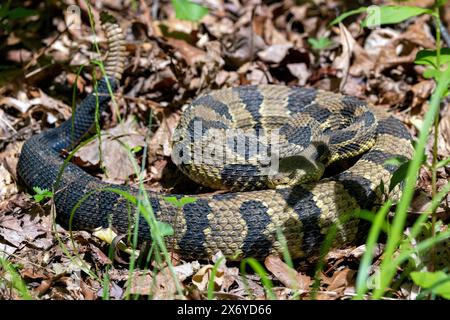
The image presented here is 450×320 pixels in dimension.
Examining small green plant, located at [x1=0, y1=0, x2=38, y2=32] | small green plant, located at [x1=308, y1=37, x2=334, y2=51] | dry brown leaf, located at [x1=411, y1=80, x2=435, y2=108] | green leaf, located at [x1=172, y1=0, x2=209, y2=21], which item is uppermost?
green leaf, located at [x1=172, y1=0, x2=209, y2=21]

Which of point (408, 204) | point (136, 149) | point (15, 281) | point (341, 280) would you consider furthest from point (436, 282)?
point (136, 149)

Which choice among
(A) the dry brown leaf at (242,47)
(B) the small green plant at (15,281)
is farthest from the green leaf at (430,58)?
(A) the dry brown leaf at (242,47)

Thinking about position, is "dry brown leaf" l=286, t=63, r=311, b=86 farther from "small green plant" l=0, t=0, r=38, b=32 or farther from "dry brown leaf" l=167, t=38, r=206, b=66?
"small green plant" l=0, t=0, r=38, b=32

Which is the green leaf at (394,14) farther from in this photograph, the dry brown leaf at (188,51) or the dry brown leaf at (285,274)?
the dry brown leaf at (188,51)

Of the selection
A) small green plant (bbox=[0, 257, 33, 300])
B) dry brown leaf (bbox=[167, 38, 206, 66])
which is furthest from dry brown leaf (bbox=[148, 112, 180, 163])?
small green plant (bbox=[0, 257, 33, 300])

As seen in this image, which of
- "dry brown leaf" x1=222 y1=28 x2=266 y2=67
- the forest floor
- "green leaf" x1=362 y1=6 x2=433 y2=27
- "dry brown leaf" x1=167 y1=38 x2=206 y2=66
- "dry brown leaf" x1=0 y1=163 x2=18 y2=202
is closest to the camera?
"green leaf" x1=362 y1=6 x2=433 y2=27
